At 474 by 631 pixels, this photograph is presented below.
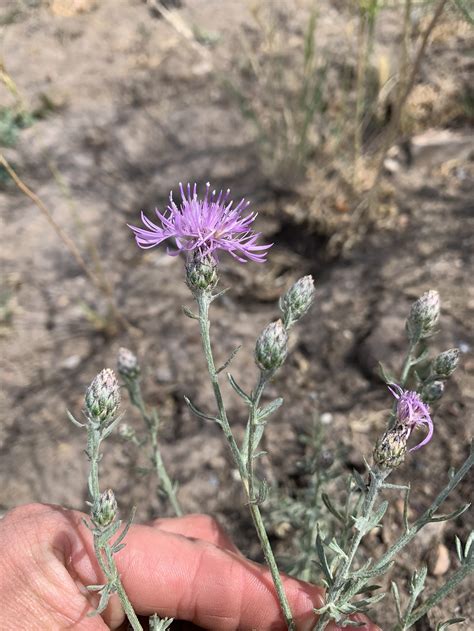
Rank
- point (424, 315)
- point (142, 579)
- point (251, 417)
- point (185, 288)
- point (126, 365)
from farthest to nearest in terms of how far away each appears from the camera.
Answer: point (185, 288)
point (126, 365)
point (142, 579)
point (424, 315)
point (251, 417)

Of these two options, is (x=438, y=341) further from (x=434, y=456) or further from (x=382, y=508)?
(x=382, y=508)

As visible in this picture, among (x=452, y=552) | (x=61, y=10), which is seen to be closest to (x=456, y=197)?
(x=452, y=552)

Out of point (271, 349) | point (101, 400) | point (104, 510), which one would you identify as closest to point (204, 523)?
point (104, 510)

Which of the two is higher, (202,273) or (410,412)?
(202,273)

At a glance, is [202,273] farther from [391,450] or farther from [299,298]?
[391,450]

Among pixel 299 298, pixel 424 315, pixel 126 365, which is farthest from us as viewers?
Result: pixel 126 365

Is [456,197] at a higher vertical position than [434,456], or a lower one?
higher
